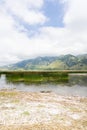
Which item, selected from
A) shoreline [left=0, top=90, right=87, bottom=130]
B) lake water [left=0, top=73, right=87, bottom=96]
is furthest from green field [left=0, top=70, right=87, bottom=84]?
shoreline [left=0, top=90, right=87, bottom=130]

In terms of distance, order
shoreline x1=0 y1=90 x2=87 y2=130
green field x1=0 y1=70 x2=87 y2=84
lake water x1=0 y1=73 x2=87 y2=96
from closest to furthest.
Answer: shoreline x1=0 y1=90 x2=87 y2=130 < lake water x1=0 y1=73 x2=87 y2=96 < green field x1=0 y1=70 x2=87 y2=84

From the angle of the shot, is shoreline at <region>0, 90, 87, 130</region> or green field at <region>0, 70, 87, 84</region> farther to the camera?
green field at <region>0, 70, 87, 84</region>

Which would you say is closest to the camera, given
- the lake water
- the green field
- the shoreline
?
the shoreline

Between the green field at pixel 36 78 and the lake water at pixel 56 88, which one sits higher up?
the green field at pixel 36 78

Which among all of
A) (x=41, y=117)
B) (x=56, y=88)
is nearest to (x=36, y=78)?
(x=56, y=88)

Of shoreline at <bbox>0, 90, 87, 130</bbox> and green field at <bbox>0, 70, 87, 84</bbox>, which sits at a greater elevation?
green field at <bbox>0, 70, 87, 84</bbox>

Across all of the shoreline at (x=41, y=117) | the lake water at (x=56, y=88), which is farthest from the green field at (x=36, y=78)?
the shoreline at (x=41, y=117)

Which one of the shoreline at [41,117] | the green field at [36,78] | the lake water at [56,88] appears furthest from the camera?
the green field at [36,78]

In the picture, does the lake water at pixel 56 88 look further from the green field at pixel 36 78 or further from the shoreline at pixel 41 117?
the shoreline at pixel 41 117

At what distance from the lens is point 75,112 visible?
1017 inches

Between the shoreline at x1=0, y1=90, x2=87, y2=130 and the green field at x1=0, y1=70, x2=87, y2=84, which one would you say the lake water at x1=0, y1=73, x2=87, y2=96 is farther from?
the shoreline at x1=0, y1=90, x2=87, y2=130

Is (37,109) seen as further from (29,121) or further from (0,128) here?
(0,128)

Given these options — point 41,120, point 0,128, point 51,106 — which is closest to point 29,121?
point 41,120

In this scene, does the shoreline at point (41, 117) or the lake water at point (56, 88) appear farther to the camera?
the lake water at point (56, 88)
